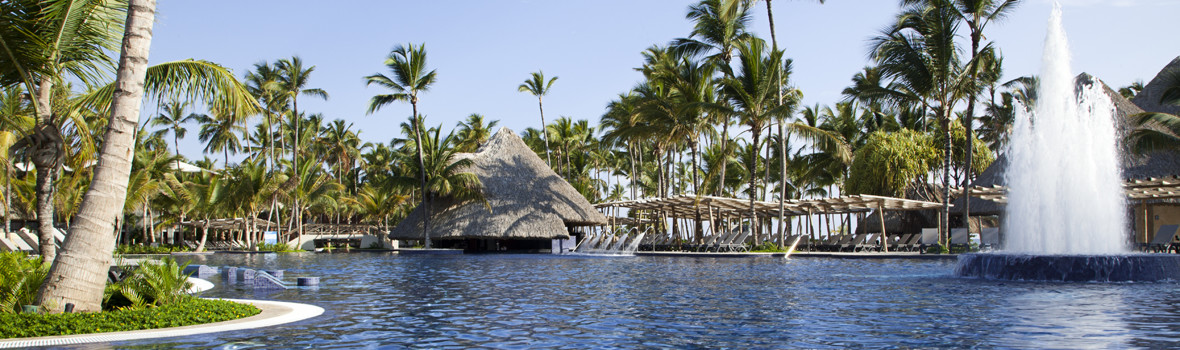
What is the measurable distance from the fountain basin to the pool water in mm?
740

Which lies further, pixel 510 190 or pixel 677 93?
pixel 510 190

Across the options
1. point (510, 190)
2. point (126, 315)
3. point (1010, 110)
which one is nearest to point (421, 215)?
point (510, 190)

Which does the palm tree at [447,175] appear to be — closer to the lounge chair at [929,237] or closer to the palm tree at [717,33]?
the palm tree at [717,33]

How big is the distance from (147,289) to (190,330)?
4.46ft

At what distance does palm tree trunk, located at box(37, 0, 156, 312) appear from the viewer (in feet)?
24.3

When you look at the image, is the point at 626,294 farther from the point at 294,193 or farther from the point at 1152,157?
the point at 294,193

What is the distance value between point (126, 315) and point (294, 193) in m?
33.7

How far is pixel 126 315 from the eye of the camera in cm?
748

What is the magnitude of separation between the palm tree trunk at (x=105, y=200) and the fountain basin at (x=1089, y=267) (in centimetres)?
1340

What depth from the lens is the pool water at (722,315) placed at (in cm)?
728

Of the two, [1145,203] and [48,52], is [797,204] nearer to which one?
[1145,203]

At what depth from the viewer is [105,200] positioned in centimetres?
753

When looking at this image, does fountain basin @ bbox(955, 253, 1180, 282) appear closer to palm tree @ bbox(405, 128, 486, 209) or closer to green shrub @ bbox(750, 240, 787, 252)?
green shrub @ bbox(750, 240, 787, 252)

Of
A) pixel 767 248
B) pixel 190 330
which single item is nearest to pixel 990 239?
pixel 767 248
